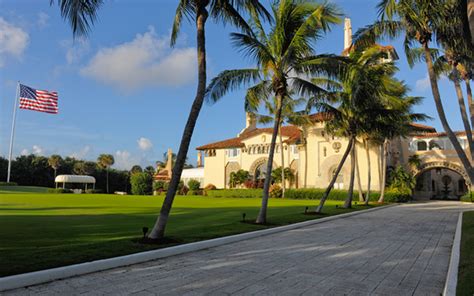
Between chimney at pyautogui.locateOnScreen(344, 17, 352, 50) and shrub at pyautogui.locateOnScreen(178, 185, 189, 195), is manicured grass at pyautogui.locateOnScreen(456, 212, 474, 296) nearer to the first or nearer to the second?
shrub at pyautogui.locateOnScreen(178, 185, 189, 195)

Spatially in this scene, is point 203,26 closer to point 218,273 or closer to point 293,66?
point 293,66

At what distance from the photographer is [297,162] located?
155 feet

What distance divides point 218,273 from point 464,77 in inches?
814

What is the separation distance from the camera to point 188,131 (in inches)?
383

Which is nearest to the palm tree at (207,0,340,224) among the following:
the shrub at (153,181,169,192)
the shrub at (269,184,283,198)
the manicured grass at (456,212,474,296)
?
the manicured grass at (456,212,474,296)

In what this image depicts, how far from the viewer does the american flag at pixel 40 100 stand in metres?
39.8

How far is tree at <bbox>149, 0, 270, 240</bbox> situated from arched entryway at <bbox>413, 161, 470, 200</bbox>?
136 ft

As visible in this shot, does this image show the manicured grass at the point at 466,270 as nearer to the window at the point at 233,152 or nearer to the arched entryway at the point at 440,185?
the arched entryway at the point at 440,185

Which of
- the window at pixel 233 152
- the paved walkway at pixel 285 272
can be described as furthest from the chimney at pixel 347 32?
the paved walkway at pixel 285 272

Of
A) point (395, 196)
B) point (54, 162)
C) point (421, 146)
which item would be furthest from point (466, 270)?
point (54, 162)

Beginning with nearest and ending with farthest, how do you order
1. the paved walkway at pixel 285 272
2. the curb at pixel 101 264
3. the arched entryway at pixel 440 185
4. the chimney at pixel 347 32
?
the curb at pixel 101 264 → the paved walkway at pixel 285 272 → the arched entryway at pixel 440 185 → the chimney at pixel 347 32

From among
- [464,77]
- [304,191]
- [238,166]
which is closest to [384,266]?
[464,77]

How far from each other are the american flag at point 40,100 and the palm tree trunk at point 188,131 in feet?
116

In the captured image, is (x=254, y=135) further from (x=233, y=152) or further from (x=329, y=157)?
(x=329, y=157)
